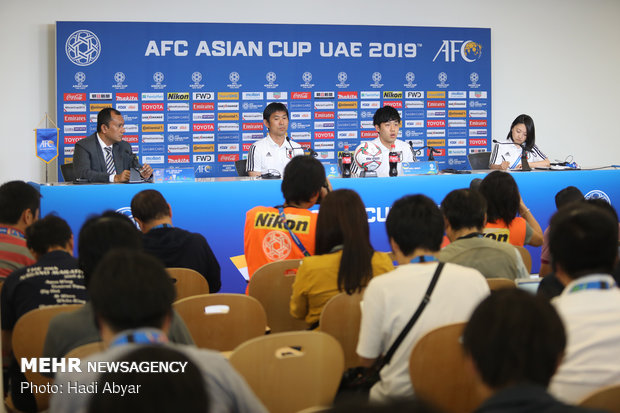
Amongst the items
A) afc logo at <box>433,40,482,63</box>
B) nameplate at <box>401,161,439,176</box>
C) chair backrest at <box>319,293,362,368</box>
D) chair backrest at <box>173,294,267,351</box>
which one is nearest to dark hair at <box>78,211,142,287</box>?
chair backrest at <box>173,294,267,351</box>

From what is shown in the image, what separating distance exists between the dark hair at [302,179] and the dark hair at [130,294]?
1710 mm

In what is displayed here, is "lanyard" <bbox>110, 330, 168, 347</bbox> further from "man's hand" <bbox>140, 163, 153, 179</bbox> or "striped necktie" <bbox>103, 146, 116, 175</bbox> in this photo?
"striped necktie" <bbox>103, 146, 116, 175</bbox>

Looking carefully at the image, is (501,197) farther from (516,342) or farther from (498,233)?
(516,342)

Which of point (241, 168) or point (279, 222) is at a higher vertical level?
point (241, 168)

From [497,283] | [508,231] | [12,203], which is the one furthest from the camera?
[508,231]

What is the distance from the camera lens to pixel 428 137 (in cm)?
728

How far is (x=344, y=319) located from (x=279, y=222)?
38.1 inches

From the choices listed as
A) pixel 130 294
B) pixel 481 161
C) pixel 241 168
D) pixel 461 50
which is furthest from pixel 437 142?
pixel 130 294

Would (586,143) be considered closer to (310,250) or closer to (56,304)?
(310,250)

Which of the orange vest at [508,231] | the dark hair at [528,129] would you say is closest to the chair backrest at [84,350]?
the orange vest at [508,231]

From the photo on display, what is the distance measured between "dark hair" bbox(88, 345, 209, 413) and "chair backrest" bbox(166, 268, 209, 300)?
171 centimetres

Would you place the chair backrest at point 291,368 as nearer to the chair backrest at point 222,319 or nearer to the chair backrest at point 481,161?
the chair backrest at point 222,319

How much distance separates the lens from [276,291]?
8.63 ft

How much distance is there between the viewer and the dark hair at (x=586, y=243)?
1.56 metres
